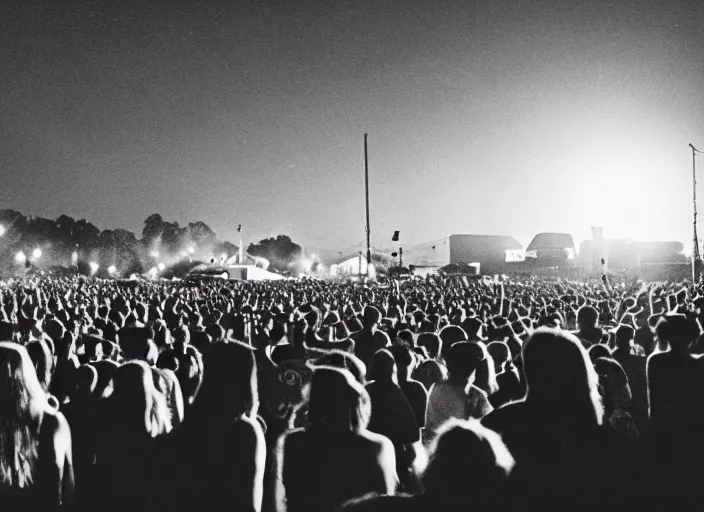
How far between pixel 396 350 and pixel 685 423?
2320 mm

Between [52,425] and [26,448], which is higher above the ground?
[52,425]

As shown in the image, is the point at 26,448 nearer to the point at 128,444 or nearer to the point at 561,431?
the point at 128,444

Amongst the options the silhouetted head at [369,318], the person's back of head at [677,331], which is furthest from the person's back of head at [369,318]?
the person's back of head at [677,331]

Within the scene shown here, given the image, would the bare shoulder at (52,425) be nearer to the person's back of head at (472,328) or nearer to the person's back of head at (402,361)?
the person's back of head at (402,361)

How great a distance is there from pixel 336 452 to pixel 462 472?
82cm

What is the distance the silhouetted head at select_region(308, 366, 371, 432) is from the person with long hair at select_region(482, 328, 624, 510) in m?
0.64

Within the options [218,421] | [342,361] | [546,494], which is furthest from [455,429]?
[342,361]

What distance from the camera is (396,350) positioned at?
4.95m

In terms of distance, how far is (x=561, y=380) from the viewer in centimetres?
260

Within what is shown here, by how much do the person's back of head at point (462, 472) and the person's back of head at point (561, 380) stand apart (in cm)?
74

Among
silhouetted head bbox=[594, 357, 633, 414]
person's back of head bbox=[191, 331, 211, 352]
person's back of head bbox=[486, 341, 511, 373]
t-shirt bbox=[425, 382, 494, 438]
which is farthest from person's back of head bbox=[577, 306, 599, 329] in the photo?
person's back of head bbox=[191, 331, 211, 352]

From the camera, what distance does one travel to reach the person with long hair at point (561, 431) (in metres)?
2.45

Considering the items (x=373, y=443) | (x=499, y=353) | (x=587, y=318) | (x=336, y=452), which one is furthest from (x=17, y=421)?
(x=587, y=318)

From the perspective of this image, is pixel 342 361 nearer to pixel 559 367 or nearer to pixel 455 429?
pixel 559 367
